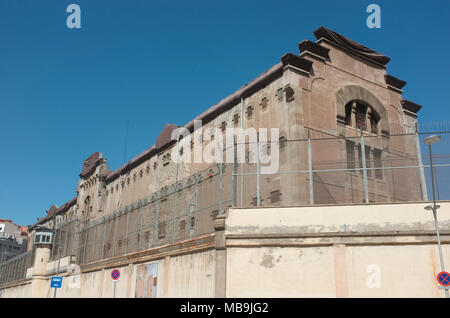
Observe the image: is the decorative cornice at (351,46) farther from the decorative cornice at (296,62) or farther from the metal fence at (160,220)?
the metal fence at (160,220)

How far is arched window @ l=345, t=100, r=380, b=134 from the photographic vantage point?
90.0ft

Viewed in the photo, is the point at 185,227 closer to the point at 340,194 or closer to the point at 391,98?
the point at 340,194

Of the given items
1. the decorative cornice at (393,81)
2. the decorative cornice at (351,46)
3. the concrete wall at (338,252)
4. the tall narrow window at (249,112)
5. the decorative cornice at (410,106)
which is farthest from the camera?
the decorative cornice at (410,106)

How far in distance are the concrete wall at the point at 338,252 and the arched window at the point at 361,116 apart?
1364cm

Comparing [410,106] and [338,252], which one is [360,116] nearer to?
[410,106]

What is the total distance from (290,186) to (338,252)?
25.5 ft

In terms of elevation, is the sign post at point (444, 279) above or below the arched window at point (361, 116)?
below

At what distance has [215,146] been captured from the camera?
31.3 metres

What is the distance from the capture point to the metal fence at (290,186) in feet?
52.9

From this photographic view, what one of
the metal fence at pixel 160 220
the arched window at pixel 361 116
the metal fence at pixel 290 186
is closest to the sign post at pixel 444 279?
the metal fence at pixel 290 186

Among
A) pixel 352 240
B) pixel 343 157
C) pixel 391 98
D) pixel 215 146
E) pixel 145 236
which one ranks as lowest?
pixel 352 240
